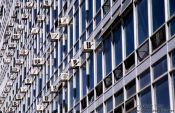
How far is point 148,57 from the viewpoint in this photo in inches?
812

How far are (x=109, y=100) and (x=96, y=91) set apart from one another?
200 centimetres

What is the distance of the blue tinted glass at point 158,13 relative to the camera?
19.8m

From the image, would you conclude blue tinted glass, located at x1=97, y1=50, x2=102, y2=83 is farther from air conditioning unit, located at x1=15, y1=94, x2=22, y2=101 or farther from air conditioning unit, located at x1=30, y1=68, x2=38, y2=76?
air conditioning unit, located at x1=15, y1=94, x2=22, y2=101

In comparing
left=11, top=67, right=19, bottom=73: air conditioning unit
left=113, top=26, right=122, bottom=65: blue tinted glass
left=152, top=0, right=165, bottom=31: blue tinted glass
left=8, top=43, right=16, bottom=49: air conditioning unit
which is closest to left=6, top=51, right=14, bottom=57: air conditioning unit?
left=8, top=43, right=16, bottom=49: air conditioning unit

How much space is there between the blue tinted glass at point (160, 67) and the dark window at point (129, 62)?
2.21 metres

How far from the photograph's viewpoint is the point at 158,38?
787 inches

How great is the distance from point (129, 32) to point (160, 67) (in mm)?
3618

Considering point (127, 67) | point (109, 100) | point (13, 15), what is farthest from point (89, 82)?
point (13, 15)

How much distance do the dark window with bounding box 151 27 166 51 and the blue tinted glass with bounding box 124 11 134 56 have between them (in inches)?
84.7

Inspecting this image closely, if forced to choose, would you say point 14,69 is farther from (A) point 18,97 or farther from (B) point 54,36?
(B) point 54,36

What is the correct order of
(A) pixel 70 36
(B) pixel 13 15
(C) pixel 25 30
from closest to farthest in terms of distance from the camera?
1. (A) pixel 70 36
2. (C) pixel 25 30
3. (B) pixel 13 15

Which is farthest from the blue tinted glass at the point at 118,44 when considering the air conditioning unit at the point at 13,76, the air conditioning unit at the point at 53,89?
the air conditioning unit at the point at 13,76

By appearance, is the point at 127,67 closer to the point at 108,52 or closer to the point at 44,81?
the point at 108,52

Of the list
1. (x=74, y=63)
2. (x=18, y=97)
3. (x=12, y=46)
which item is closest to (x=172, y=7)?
(x=74, y=63)
